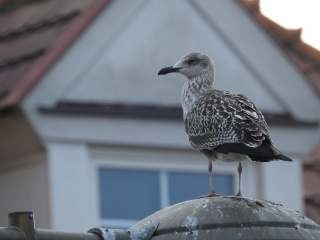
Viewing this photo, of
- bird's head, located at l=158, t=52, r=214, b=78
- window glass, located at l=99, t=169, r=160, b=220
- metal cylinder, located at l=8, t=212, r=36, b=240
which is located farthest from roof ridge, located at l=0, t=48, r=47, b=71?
metal cylinder, located at l=8, t=212, r=36, b=240

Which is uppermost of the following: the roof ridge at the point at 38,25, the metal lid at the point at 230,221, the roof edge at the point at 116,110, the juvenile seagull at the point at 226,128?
the roof ridge at the point at 38,25

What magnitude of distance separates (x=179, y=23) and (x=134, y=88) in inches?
34.3

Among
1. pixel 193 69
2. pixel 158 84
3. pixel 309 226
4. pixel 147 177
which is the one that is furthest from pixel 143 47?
pixel 309 226

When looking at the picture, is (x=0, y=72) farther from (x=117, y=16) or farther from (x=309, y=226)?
(x=309, y=226)

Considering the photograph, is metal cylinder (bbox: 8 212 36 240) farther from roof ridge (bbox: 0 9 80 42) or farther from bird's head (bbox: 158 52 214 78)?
roof ridge (bbox: 0 9 80 42)

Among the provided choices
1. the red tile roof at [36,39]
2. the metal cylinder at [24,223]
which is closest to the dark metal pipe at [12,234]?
the metal cylinder at [24,223]

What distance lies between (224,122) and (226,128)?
77 millimetres

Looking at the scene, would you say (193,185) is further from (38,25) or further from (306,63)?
(306,63)

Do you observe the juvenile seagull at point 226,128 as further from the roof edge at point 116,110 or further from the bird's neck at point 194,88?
the roof edge at point 116,110

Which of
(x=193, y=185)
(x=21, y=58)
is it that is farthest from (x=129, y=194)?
(x=21, y=58)

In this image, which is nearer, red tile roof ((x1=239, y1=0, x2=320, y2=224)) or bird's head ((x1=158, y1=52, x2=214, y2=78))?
bird's head ((x1=158, y1=52, x2=214, y2=78))

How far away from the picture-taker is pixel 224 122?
7.38m

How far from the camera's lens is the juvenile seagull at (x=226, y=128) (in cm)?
697

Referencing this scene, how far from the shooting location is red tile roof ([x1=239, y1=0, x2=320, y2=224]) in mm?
13383
